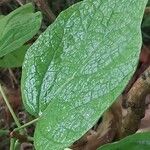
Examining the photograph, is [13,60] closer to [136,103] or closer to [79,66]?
[136,103]

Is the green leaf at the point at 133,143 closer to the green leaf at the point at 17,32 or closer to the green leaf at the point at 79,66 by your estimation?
the green leaf at the point at 79,66

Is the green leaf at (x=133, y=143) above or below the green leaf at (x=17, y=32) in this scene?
below

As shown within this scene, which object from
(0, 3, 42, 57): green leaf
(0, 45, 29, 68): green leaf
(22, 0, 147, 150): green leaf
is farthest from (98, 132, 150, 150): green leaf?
(0, 45, 29, 68): green leaf

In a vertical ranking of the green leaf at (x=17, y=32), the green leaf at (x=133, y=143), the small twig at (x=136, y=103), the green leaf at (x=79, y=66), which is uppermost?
the green leaf at (x=79, y=66)

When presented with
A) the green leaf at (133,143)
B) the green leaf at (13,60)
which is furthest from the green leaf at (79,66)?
the green leaf at (13,60)

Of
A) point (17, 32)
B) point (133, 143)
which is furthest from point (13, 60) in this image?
point (133, 143)

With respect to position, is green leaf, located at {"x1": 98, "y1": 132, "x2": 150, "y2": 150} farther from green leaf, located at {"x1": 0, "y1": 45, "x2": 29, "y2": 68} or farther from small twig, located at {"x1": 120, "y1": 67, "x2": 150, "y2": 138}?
green leaf, located at {"x1": 0, "y1": 45, "x2": 29, "y2": 68}
